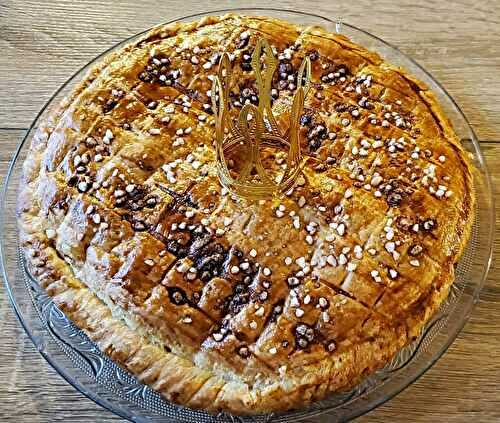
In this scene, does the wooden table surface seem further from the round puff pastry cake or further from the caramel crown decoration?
the caramel crown decoration

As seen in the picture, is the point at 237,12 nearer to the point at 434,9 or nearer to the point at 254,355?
the point at 434,9

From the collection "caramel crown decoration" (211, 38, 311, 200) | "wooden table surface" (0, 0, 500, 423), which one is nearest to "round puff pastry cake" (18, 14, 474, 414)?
"caramel crown decoration" (211, 38, 311, 200)

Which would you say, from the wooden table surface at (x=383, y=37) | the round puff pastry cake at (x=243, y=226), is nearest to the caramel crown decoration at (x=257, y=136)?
the round puff pastry cake at (x=243, y=226)

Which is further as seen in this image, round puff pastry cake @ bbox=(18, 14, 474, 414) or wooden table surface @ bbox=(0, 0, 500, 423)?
wooden table surface @ bbox=(0, 0, 500, 423)

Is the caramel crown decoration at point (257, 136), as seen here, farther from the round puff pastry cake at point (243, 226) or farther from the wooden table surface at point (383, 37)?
the wooden table surface at point (383, 37)

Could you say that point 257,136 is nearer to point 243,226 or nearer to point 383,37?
point 243,226

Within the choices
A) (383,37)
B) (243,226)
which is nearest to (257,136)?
(243,226)
